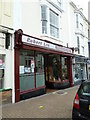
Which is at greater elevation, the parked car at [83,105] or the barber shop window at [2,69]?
the barber shop window at [2,69]

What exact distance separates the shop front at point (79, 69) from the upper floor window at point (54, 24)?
4.43 meters

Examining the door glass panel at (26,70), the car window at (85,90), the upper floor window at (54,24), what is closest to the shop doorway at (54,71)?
the upper floor window at (54,24)

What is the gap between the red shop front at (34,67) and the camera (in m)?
7.73

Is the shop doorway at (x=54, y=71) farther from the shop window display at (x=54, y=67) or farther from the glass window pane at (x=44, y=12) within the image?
the glass window pane at (x=44, y=12)

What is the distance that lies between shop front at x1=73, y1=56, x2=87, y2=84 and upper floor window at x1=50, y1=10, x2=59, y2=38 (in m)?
4.43

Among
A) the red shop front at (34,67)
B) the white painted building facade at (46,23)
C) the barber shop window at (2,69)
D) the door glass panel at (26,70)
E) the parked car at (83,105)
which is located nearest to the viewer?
the parked car at (83,105)

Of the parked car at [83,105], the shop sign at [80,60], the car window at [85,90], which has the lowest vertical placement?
the parked car at [83,105]

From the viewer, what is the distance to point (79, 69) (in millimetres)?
16578

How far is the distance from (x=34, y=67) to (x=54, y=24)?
4665 mm

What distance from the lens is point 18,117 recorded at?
17.3ft

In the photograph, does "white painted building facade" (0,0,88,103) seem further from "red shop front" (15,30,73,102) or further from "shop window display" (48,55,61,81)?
"shop window display" (48,55,61,81)

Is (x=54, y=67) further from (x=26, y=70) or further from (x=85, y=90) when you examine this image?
(x=85, y=90)

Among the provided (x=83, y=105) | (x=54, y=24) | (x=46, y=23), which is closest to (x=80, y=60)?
(x=54, y=24)

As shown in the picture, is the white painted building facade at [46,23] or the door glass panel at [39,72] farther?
the door glass panel at [39,72]
